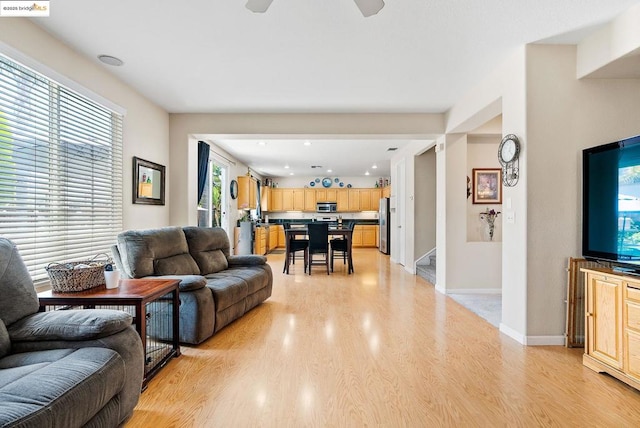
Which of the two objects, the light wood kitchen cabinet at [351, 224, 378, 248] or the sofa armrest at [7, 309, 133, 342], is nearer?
the sofa armrest at [7, 309, 133, 342]

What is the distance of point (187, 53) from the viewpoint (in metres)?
2.74

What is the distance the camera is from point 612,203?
2.29 metres

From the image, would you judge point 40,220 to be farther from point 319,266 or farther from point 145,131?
point 319,266

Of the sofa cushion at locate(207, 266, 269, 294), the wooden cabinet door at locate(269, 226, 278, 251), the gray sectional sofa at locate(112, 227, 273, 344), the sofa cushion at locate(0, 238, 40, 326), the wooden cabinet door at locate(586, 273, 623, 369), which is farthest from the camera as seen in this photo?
the wooden cabinet door at locate(269, 226, 278, 251)

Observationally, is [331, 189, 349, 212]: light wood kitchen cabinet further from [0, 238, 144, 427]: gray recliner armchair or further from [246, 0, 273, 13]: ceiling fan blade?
[0, 238, 144, 427]: gray recliner armchair

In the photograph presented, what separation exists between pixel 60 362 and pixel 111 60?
2.61 m

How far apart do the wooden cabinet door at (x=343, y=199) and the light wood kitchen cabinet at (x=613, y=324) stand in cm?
812

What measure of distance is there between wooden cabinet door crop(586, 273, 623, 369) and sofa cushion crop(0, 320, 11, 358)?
11.2 feet

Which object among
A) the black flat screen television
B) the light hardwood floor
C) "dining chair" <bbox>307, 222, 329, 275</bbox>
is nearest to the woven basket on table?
the light hardwood floor

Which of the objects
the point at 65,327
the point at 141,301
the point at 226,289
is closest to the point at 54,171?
the point at 141,301

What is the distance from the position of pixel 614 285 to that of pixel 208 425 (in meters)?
2.60

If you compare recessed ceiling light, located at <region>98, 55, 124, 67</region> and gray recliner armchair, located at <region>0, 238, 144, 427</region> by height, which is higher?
recessed ceiling light, located at <region>98, 55, 124, 67</region>

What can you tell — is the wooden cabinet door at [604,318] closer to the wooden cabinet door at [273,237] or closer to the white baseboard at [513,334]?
the white baseboard at [513,334]

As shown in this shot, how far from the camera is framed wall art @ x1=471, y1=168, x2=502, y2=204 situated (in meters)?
4.62
